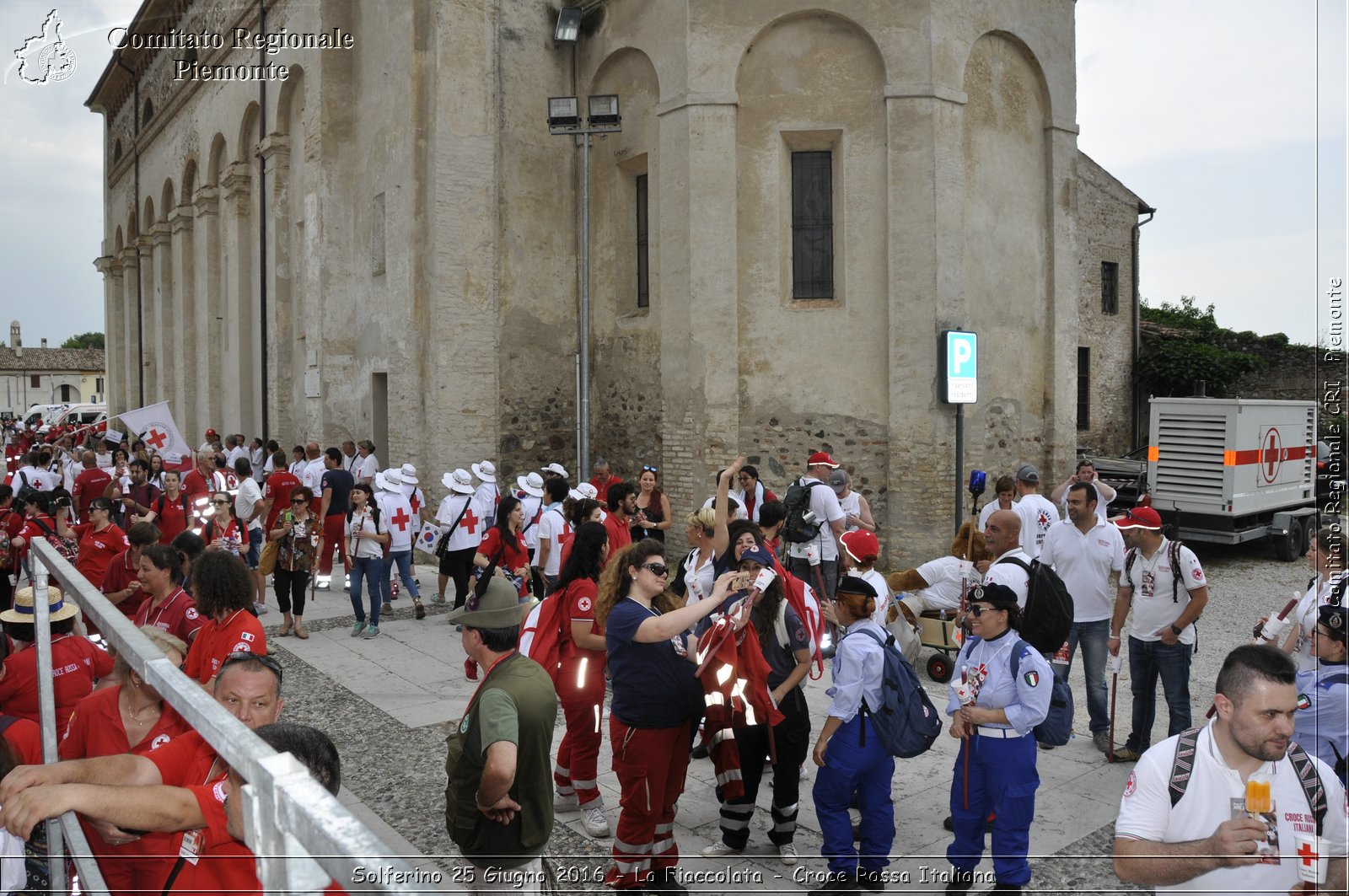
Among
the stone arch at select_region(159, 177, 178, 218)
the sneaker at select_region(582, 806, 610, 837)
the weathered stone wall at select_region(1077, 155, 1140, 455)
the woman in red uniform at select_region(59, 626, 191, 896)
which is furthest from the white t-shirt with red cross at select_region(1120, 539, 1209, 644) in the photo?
the stone arch at select_region(159, 177, 178, 218)

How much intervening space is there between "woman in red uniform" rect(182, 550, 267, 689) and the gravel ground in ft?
5.29

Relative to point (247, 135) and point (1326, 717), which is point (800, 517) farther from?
point (247, 135)

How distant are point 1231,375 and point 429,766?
2774cm

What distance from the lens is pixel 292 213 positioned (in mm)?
23781

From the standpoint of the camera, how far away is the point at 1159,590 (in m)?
A: 7.20

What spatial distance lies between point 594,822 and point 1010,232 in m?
13.5

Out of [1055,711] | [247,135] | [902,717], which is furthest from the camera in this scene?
[247,135]

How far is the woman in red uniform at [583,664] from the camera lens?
241 inches

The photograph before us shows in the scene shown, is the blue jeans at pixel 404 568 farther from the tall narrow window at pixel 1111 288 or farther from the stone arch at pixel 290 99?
the tall narrow window at pixel 1111 288

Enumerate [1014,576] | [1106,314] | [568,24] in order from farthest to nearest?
[1106,314] < [568,24] < [1014,576]

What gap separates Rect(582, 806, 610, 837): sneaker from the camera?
20.4 ft

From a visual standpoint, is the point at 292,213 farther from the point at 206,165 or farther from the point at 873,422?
the point at 873,422

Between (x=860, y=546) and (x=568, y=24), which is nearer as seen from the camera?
(x=860, y=546)

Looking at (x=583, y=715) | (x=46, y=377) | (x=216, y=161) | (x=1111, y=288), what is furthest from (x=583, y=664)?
(x=46, y=377)
